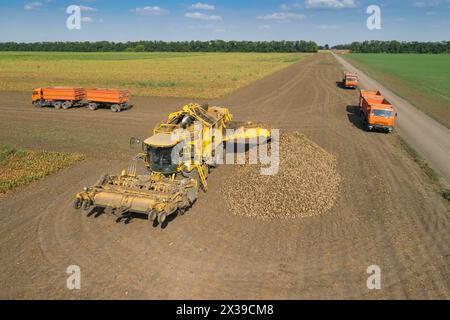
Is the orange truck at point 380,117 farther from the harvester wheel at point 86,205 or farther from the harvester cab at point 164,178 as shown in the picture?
the harvester wheel at point 86,205

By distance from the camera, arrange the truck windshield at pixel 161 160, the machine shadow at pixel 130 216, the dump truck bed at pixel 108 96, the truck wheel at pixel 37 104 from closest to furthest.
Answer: the machine shadow at pixel 130 216, the truck windshield at pixel 161 160, the dump truck bed at pixel 108 96, the truck wheel at pixel 37 104

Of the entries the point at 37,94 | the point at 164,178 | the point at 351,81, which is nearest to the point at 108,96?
the point at 37,94

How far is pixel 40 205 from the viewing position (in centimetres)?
1408

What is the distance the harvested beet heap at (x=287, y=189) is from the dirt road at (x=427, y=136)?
6743 millimetres

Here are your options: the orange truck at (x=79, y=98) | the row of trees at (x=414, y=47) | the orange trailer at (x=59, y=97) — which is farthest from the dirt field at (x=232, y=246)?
the row of trees at (x=414, y=47)

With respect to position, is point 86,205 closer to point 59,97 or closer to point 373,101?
point 373,101

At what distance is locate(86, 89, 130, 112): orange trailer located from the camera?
108 ft

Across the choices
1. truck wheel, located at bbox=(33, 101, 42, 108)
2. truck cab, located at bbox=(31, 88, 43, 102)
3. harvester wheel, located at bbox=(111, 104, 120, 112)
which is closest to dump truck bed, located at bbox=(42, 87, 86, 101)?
truck cab, located at bbox=(31, 88, 43, 102)

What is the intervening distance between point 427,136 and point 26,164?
2771 centimetres

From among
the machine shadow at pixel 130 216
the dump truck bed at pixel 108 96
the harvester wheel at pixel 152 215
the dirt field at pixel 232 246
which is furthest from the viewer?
the dump truck bed at pixel 108 96

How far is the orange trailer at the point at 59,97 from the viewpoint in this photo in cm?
3431

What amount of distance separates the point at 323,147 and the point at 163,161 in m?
12.8

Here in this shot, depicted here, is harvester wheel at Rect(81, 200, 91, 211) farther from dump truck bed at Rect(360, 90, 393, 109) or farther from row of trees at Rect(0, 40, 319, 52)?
Result: row of trees at Rect(0, 40, 319, 52)
